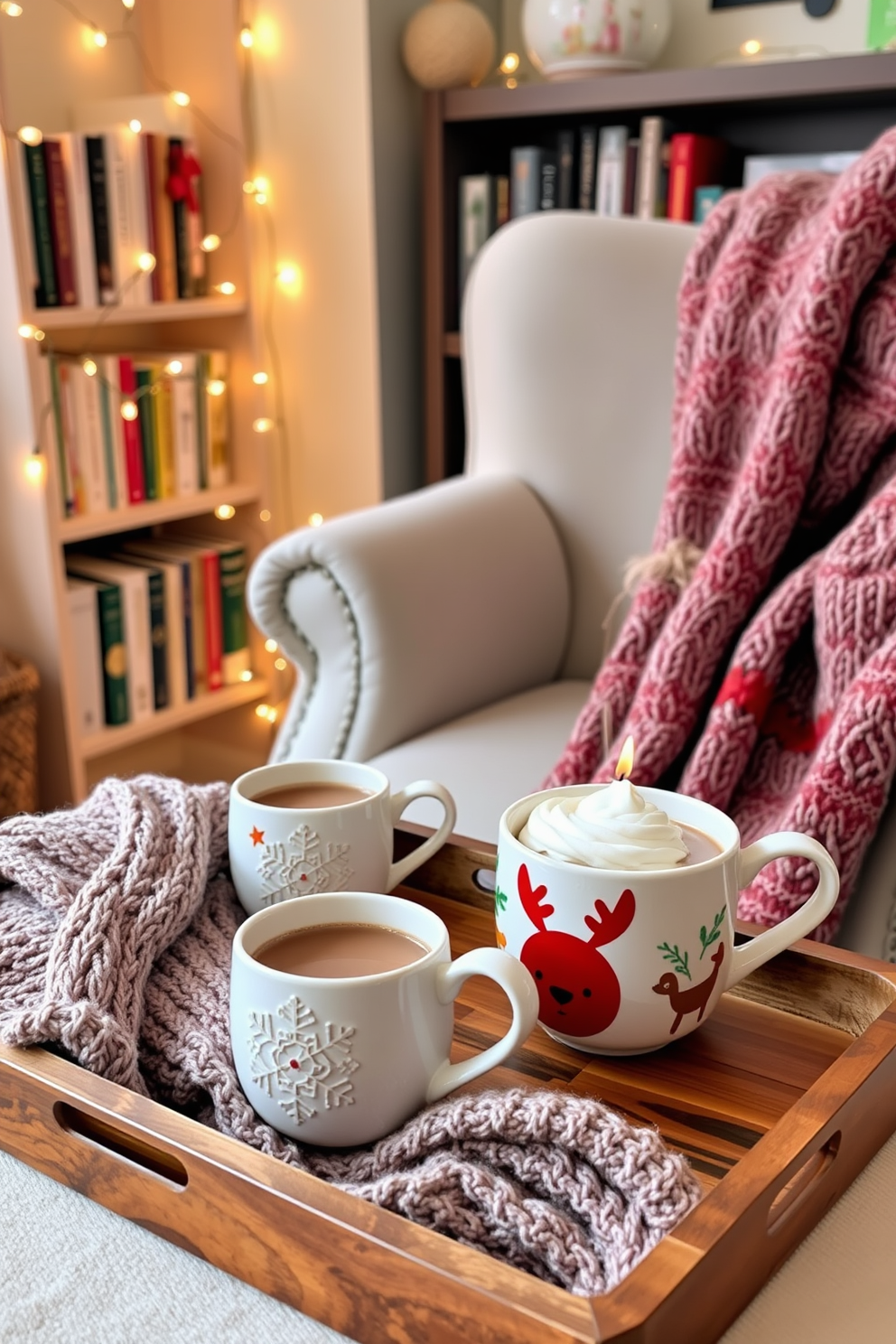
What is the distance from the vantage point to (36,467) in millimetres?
1876

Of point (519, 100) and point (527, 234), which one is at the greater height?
point (519, 100)

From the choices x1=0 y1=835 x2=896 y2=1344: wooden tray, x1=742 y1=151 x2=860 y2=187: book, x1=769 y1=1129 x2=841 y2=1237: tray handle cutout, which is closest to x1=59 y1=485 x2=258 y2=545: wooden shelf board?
x1=742 y1=151 x2=860 y2=187: book

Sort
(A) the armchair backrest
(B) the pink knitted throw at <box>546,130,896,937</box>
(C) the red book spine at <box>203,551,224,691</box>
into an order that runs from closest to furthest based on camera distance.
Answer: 1. (B) the pink knitted throw at <box>546,130,896,937</box>
2. (A) the armchair backrest
3. (C) the red book spine at <box>203,551,224,691</box>

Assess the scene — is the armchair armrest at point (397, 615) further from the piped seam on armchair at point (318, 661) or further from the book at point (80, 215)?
the book at point (80, 215)

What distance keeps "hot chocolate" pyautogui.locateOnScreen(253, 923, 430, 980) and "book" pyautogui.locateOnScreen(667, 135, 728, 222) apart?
1638mm

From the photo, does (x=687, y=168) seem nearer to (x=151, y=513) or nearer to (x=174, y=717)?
(x=151, y=513)

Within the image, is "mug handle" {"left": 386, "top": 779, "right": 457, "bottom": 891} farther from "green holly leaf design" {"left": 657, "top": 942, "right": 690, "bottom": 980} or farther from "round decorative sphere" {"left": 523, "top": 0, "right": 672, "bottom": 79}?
"round decorative sphere" {"left": 523, "top": 0, "right": 672, "bottom": 79}

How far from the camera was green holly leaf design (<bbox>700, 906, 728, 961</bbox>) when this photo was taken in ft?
2.00

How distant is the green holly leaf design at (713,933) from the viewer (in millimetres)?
609

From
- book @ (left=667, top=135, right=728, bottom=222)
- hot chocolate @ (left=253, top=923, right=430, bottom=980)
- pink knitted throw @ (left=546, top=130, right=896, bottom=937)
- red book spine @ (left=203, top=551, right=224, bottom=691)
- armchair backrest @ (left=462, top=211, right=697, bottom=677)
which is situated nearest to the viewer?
hot chocolate @ (left=253, top=923, right=430, bottom=980)

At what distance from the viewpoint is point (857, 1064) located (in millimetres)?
578

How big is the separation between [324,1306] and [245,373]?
1.91 metres

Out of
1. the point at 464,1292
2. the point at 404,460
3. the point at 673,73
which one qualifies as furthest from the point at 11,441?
the point at 464,1292

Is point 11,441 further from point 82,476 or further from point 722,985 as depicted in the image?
point 722,985
